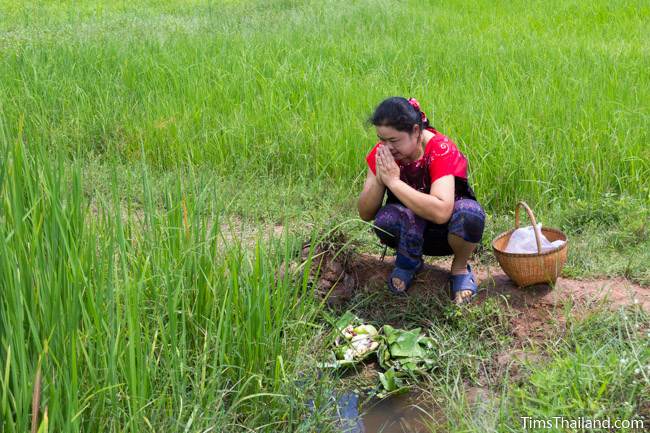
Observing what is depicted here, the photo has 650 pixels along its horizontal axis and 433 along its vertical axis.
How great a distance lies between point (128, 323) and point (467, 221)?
1.65m

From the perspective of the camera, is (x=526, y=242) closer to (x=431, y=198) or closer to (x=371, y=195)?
(x=431, y=198)

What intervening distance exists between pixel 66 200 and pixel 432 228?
1.64 metres

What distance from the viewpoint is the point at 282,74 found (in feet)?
20.5

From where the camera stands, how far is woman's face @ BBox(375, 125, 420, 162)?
3.30m

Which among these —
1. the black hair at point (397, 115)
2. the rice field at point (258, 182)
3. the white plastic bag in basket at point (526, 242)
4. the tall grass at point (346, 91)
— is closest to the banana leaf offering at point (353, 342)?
the rice field at point (258, 182)

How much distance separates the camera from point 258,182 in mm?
4906

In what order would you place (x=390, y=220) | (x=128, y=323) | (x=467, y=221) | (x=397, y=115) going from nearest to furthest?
1. (x=128, y=323)
2. (x=397, y=115)
3. (x=467, y=221)
4. (x=390, y=220)

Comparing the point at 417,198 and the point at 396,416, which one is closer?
the point at 396,416

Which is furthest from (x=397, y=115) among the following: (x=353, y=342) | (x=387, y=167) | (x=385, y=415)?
(x=385, y=415)

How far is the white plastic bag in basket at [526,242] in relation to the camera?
3.45 m

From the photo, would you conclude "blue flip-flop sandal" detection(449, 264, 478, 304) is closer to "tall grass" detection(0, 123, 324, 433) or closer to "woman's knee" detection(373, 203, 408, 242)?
"woman's knee" detection(373, 203, 408, 242)

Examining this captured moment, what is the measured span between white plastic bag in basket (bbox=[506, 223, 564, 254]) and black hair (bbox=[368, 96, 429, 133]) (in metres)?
0.68

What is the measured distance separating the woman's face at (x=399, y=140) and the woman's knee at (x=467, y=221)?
0.32 metres

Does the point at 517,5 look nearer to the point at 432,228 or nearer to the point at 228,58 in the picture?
the point at 228,58
